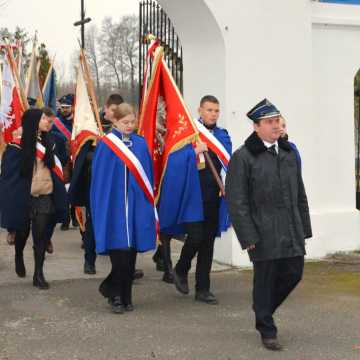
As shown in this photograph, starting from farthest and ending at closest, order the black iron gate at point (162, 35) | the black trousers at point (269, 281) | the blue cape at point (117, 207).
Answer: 1. the black iron gate at point (162, 35)
2. the blue cape at point (117, 207)
3. the black trousers at point (269, 281)

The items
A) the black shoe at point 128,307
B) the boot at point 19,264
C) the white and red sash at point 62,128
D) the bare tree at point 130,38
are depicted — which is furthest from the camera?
the bare tree at point 130,38

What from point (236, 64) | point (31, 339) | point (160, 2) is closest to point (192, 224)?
point (31, 339)

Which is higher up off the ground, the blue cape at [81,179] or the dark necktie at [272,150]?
the dark necktie at [272,150]

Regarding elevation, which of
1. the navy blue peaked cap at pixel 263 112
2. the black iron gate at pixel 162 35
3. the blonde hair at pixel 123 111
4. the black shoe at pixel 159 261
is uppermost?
the black iron gate at pixel 162 35

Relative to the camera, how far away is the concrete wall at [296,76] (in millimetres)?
8430

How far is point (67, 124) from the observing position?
35.8 ft

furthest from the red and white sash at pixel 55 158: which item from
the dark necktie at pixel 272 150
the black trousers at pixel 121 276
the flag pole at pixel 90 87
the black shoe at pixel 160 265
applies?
the dark necktie at pixel 272 150

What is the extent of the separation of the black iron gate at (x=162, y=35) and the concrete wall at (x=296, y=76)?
0.62 metres

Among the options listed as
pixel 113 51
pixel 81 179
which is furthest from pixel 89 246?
pixel 113 51

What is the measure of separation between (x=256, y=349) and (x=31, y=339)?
1.58 meters

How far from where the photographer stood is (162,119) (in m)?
7.10

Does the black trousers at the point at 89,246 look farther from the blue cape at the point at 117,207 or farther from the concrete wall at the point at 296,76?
the blue cape at the point at 117,207

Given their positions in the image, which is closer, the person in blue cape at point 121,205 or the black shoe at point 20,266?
the person in blue cape at point 121,205

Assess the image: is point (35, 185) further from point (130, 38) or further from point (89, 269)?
point (130, 38)
